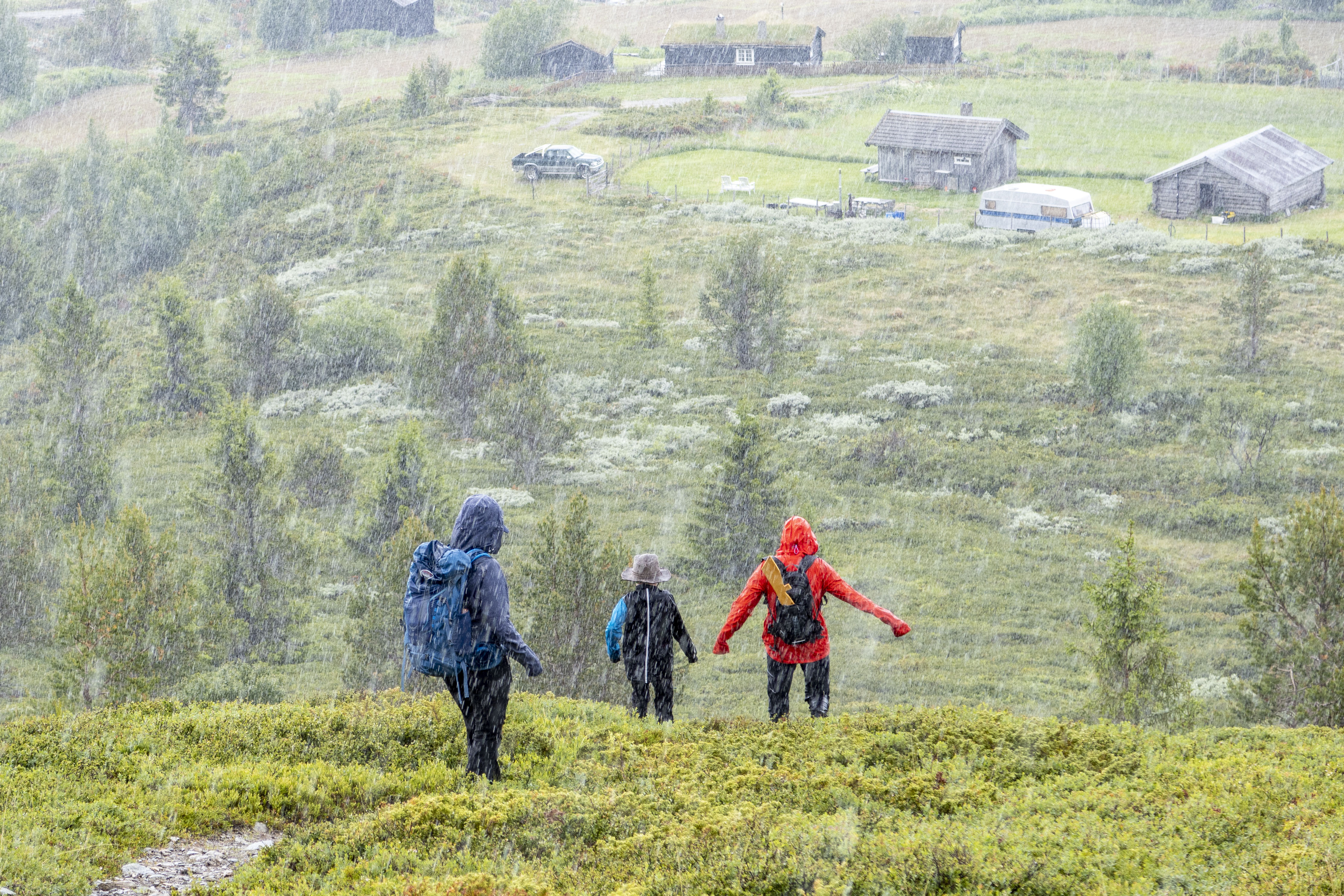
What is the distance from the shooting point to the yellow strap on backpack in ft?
32.8

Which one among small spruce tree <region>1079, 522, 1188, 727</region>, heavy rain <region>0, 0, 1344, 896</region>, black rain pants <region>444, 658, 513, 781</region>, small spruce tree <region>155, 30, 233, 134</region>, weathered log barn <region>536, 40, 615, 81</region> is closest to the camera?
heavy rain <region>0, 0, 1344, 896</region>

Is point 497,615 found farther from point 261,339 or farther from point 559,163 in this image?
point 559,163

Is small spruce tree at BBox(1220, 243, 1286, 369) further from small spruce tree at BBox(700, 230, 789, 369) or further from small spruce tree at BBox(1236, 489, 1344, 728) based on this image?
small spruce tree at BBox(1236, 489, 1344, 728)

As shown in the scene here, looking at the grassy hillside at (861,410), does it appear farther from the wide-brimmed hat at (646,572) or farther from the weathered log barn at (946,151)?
the wide-brimmed hat at (646,572)

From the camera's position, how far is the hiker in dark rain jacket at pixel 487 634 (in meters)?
7.92

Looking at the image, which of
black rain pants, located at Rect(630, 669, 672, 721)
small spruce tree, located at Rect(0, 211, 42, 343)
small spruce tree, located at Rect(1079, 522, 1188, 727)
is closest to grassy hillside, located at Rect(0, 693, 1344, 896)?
black rain pants, located at Rect(630, 669, 672, 721)

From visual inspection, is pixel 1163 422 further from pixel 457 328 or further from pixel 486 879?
pixel 486 879

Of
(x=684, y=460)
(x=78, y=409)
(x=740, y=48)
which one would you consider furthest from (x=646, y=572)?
(x=740, y=48)

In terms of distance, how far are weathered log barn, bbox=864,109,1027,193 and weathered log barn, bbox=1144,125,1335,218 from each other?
343 inches

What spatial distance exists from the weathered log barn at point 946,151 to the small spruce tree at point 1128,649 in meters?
51.4

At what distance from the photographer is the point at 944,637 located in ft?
84.6

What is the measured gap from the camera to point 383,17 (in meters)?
105

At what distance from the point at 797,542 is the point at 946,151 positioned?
57319 millimetres

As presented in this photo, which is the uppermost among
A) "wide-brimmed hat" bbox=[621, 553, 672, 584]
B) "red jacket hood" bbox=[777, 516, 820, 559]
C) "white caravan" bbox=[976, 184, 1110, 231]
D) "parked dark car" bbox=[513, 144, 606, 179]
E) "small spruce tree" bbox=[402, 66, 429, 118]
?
"small spruce tree" bbox=[402, 66, 429, 118]
